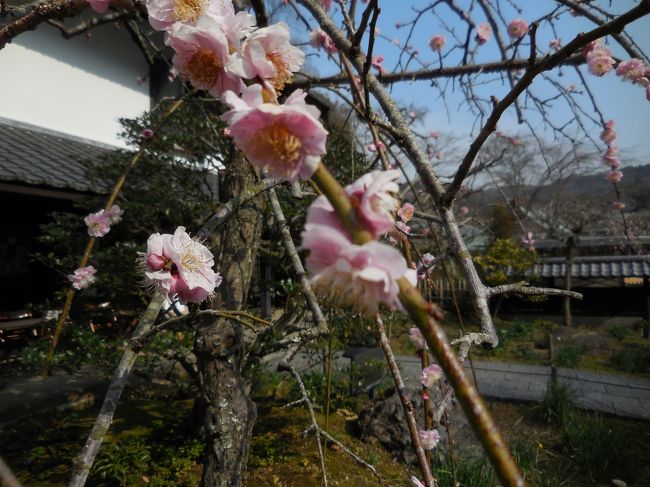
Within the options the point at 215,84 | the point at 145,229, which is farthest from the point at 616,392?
the point at 215,84

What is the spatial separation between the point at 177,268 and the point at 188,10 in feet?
2.16

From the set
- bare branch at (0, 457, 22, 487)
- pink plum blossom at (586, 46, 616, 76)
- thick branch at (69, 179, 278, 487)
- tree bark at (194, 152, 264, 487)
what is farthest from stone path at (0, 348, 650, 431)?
bare branch at (0, 457, 22, 487)

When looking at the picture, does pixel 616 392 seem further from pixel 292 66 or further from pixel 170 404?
pixel 292 66

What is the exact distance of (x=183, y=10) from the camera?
2.60ft

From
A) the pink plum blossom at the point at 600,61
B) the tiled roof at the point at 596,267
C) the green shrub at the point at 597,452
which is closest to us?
the pink plum blossom at the point at 600,61

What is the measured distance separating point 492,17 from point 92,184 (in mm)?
5389

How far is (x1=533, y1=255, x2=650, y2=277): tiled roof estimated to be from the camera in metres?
10.8

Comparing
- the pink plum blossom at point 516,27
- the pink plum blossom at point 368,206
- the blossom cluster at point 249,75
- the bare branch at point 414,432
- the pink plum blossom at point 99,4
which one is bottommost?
the bare branch at point 414,432

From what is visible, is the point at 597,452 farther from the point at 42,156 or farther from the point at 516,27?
the point at 42,156

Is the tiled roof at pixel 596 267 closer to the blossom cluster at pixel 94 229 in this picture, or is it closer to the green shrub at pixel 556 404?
the green shrub at pixel 556 404

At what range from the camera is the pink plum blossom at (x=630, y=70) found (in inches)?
92.7

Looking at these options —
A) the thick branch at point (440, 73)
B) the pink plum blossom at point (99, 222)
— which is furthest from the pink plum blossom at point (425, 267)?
the pink plum blossom at point (99, 222)

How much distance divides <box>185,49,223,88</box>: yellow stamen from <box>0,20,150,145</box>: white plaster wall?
21.9 feet

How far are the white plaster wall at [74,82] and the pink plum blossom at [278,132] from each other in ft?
22.7
